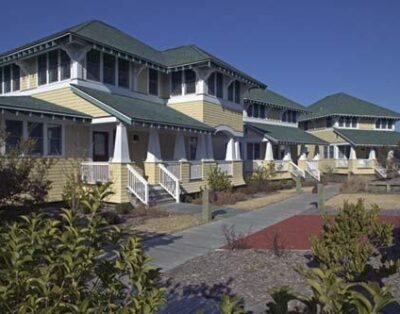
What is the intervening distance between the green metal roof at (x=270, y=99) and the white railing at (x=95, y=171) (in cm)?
1781

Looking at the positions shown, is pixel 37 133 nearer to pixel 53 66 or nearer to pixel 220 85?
pixel 53 66

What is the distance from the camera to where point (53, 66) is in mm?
17969

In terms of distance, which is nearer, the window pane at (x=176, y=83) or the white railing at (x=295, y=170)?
the window pane at (x=176, y=83)

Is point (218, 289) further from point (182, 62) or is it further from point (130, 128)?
point (182, 62)

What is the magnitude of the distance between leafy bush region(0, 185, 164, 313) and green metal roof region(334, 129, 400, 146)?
135ft

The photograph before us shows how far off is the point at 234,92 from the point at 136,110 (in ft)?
30.4

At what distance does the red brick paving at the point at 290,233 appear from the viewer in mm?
9508

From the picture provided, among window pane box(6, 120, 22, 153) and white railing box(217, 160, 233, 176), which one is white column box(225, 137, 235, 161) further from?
window pane box(6, 120, 22, 153)

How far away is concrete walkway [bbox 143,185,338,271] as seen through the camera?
333 inches

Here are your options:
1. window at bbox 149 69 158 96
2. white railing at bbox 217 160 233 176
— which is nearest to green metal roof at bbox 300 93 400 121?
white railing at bbox 217 160 233 176

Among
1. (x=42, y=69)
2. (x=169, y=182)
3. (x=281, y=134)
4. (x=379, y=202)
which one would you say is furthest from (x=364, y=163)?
(x=42, y=69)

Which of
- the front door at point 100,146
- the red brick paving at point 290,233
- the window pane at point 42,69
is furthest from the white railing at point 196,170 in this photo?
the window pane at point 42,69

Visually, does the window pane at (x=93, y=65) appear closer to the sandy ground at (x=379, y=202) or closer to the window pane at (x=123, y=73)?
the window pane at (x=123, y=73)

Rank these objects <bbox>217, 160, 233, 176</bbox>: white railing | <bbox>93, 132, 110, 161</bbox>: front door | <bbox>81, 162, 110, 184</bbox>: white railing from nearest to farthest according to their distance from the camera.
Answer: <bbox>81, 162, 110, 184</bbox>: white railing → <bbox>93, 132, 110, 161</bbox>: front door → <bbox>217, 160, 233, 176</bbox>: white railing
